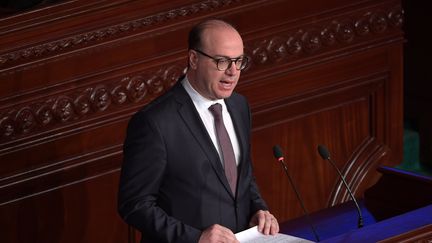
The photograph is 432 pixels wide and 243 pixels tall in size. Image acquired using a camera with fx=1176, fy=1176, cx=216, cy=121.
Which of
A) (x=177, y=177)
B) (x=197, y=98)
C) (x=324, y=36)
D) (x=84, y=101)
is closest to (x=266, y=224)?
(x=177, y=177)

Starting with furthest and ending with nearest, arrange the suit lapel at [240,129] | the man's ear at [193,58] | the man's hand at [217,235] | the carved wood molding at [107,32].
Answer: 1. the carved wood molding at [107,32]
2. the suit lapel at [240,129]
3. the man's ear at [193,58]
4. the man's hand at [217,235]

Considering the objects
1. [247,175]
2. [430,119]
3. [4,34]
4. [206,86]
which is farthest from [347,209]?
[430,119]

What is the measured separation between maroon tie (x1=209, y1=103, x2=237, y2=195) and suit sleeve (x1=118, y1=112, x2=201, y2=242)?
0.21 m

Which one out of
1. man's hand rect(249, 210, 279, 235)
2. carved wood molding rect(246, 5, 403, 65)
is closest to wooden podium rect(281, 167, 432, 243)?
man's hand rect(249, 210, 279, 235)

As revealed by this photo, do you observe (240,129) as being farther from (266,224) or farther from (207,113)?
(266,224)

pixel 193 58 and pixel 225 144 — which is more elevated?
pixel 193 58

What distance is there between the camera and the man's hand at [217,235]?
3.49 m

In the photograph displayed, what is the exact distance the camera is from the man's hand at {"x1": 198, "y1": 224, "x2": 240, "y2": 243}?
11.5 ft

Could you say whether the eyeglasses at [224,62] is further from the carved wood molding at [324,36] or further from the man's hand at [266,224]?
the carved wood molding at [324,36]

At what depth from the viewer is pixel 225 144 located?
12.2 feet

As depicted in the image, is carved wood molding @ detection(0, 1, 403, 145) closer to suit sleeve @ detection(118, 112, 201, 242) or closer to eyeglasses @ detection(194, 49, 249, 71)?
suit sleeve @ detection(118, 112, 201, 242)

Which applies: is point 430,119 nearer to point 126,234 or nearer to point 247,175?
point 126,234

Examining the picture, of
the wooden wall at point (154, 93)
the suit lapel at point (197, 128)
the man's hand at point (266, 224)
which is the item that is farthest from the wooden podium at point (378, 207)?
the wooden wall at point (154, 93)

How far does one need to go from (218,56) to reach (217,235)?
54 centimetres
